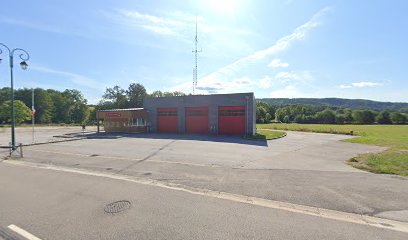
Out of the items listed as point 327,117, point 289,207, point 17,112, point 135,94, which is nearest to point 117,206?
point 289,207

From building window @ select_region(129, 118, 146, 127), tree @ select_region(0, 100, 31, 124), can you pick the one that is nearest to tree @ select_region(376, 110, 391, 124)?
building window @ select_region(129, 118, 146, 127)

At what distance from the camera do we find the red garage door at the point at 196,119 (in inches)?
1270

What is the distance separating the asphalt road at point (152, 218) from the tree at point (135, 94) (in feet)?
223

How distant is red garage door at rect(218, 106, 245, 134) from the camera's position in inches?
1196

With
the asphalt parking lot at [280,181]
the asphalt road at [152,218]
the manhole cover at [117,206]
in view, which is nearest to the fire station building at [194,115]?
the asphalt parking lot at [280,181]

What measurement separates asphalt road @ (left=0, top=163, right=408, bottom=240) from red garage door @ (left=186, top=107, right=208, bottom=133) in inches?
971

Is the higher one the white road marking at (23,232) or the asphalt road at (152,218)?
the asphalt road at (152,218)

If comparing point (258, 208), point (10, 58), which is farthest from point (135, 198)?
point (10, 58)

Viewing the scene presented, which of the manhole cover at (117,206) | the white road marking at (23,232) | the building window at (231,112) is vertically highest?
the building window at (231,112)

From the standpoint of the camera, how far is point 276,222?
16.9 feet

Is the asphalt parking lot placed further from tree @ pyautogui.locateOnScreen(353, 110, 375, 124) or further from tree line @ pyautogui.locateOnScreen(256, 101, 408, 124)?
tree @ pyautogui.locateOnScreen(353, 110, 375, 124)

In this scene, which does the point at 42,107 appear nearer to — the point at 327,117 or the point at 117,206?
the point at 117,206

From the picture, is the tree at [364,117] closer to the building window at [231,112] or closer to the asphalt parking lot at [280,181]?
the building window at [231,112]

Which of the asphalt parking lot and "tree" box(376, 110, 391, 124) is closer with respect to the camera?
the asphalt parking lot
